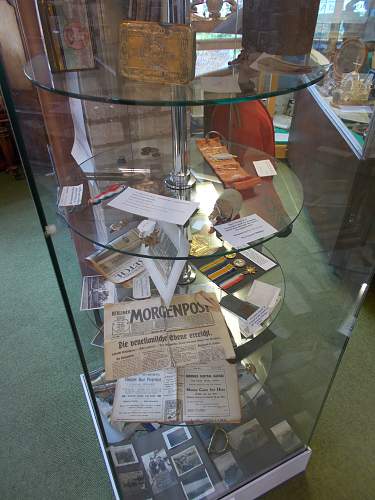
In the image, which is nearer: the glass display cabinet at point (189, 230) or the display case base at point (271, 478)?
the glass display cabinet at point (189, 230)

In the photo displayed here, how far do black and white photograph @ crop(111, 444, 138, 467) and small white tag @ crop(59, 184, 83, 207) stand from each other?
2.22 feet

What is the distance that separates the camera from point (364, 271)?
818mm

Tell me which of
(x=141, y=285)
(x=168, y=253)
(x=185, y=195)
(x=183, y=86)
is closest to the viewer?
(x=183, y=86)

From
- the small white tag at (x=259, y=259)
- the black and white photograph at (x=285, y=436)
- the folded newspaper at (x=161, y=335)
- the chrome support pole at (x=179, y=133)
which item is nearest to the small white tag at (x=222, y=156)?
the chrome support pole at (x=179, y=133)

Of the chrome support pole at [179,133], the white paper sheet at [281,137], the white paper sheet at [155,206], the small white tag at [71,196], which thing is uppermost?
the chrome support pole at [179,133]

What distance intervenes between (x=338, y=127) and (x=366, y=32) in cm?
40

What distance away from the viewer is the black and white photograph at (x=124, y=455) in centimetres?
103

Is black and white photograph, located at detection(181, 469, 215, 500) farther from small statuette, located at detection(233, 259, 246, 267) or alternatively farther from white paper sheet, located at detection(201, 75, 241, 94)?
white paper sheet, located at detection(201, 75, 241, 94)

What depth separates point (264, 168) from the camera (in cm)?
103

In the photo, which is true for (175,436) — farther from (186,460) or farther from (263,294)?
(263,294)

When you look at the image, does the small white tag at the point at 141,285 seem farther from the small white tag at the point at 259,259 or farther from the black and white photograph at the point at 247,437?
the black and white photograph at the point at 247,437

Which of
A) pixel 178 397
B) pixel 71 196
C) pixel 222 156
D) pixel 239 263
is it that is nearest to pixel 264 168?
pixel 222 156

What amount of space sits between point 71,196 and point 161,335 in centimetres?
39

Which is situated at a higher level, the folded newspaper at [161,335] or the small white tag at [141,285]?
the small white tag at [141,285]
